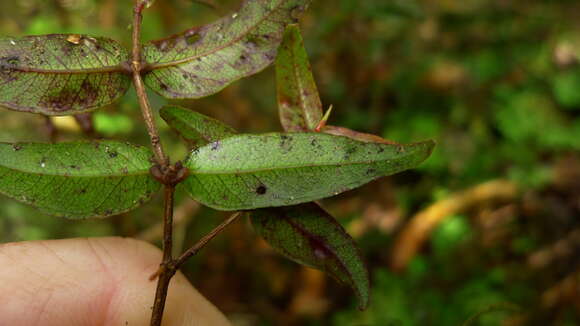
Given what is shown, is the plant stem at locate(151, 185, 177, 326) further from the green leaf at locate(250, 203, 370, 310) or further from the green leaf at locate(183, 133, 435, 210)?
the green leaf at locate(250, 203, 370, 310)

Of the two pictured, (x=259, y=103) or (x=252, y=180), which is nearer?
(x=252, y=180)

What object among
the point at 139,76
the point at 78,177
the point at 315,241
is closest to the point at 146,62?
the point at 139,76

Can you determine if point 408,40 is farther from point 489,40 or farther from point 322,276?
point 322,276

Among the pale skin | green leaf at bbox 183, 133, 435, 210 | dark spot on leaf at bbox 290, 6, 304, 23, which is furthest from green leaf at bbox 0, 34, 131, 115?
the pale skin

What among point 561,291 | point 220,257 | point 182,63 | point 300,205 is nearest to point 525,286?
point 561,291

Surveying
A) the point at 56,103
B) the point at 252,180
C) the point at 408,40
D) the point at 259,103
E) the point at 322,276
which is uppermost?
the point at 408,40

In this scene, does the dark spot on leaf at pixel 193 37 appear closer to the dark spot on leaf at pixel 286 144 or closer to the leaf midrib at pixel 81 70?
the leaf midrib at pixel 81 70

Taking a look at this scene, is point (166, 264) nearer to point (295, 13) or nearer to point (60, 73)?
point (60, 73)
